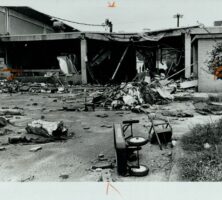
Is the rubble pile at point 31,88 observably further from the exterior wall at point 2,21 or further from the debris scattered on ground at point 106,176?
the debris scattered on ground at point 106,176

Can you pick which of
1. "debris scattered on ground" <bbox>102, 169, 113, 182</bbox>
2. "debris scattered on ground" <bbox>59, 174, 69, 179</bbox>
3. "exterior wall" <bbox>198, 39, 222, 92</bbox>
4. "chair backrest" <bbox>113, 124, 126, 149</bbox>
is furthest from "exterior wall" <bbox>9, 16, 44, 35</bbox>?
"debris scattered on ground" <bbox>102, 169, 113, 182</bbox>

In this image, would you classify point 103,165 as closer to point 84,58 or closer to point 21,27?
point 84,58

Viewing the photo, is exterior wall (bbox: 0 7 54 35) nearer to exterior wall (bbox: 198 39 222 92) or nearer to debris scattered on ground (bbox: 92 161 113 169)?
exterior wall (bbox: 198 39 222 92)

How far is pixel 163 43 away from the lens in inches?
778

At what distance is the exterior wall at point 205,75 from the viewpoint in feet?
46.8

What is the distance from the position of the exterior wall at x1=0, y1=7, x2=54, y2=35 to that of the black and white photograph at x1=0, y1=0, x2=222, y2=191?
77 mm

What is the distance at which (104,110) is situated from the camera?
35.6 ft

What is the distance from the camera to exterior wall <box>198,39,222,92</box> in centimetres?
1427

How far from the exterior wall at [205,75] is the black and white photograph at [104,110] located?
0.05 metres

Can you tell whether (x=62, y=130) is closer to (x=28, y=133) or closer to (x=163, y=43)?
(x=28, y=133)

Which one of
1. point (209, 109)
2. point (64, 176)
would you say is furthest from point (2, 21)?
point (64, 176)

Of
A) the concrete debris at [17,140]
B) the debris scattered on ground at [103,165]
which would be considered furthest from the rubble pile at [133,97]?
the debris scattered on ground at [103,165]


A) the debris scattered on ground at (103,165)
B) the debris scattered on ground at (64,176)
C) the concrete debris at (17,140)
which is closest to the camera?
the debris scattered on ground at (64,176)

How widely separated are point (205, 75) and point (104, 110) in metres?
6.20
